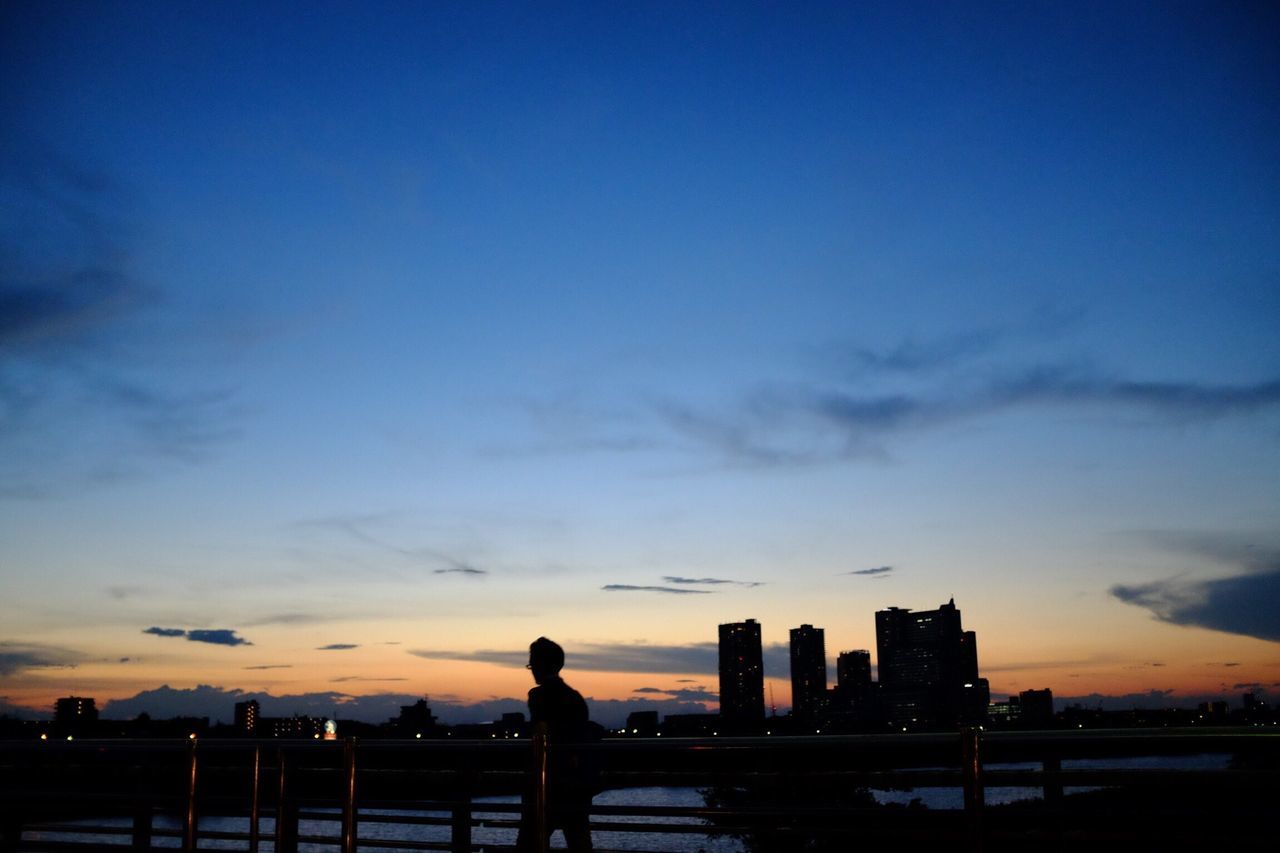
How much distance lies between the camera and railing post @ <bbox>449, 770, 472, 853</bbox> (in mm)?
6746

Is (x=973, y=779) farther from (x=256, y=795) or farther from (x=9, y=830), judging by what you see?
(x=9, y=830)

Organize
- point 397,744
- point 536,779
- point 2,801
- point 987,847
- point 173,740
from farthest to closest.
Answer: point 2,801
point 173,740
point 397,744
point 536,779
point 987,847

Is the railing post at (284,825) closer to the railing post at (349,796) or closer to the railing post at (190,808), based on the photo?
the railing post at (349,796)

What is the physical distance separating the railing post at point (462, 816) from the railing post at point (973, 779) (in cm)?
306

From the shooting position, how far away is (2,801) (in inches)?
354

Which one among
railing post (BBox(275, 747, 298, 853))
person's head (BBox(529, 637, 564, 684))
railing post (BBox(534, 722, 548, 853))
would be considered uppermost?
person's head (BBox(529, 637, 564, 684))

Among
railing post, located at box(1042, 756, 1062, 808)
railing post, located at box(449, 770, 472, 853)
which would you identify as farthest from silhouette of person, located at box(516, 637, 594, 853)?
railing post, located at box(1042, 756, 1062, 808)

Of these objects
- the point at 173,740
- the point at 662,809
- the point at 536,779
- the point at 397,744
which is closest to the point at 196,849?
the point at 173,740

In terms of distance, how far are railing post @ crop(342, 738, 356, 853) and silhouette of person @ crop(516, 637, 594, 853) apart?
50.0 inches

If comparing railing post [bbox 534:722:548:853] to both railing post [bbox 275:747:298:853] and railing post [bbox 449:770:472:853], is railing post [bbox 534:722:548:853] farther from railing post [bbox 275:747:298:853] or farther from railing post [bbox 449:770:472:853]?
railing post [bbox 275:747:298:853]

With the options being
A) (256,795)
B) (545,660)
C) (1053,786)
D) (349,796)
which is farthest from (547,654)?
(1053,786)

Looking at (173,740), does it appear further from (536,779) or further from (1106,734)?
(1106,734)

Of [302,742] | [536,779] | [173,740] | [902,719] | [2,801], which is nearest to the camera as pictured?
[536,779]

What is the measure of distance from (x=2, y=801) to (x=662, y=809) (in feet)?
20.5
